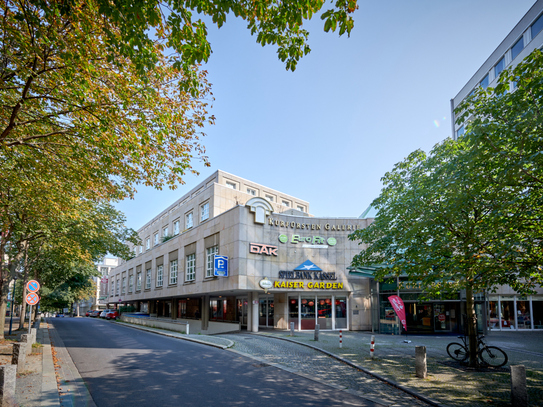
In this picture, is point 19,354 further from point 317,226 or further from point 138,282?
point 138,282

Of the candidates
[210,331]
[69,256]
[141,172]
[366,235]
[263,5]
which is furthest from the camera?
[210,331]

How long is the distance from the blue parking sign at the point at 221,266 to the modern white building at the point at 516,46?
2005 cm

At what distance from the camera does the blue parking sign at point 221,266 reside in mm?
26172

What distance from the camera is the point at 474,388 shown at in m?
9.65

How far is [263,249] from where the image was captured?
2666 cm

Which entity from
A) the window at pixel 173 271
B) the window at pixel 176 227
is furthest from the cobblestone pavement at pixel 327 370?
the window at pixel 176 227

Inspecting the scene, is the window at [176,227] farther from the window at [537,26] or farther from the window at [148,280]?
the window at [537,26]

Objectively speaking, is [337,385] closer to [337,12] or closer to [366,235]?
[366,235]

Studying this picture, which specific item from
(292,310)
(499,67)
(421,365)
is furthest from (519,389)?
(499,67)

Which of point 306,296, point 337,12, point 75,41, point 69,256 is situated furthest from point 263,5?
point 306,296

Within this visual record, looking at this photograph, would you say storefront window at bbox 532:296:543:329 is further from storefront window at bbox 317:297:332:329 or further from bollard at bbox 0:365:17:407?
bollard at bbox 0:365:17:407

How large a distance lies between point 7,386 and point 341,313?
23.7 meters

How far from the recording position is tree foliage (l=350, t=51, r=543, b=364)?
8758mm

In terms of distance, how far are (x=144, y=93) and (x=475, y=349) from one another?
490 inches
